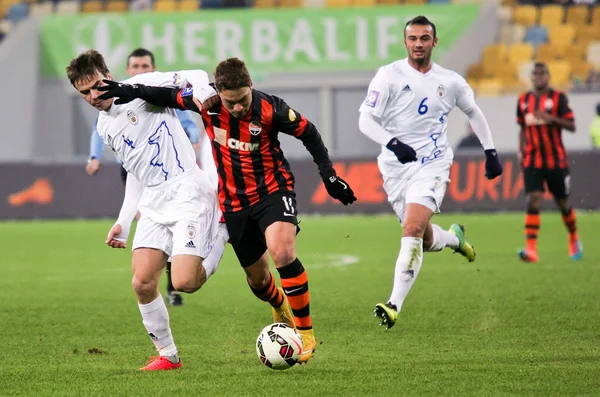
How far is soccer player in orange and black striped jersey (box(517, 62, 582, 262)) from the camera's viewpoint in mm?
12953

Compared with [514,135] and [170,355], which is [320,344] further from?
[514,135]

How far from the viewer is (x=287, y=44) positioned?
81.6 ft

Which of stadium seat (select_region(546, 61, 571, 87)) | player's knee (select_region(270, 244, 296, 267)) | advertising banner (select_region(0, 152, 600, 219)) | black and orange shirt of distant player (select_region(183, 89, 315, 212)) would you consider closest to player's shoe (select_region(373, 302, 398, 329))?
player's knee (select_region(270, 244, 296, 267))

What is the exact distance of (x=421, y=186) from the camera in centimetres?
834

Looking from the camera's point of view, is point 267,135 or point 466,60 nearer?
point 267,135

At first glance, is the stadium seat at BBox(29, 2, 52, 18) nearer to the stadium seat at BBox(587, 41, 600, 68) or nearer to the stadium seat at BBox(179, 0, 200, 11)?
the stadium seat at BBox(179, 0, 200, 11)

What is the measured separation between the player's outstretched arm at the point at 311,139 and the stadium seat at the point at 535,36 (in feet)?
64.2

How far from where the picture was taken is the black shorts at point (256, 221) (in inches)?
268

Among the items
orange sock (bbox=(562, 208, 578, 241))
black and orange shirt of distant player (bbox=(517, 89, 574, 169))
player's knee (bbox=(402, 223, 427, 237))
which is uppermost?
player's knee (bbox=(402, 223, 427, 237))

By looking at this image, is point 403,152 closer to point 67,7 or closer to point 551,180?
point 551,180

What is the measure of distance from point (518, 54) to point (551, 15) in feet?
5.90

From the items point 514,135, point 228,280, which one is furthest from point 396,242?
point 514,135

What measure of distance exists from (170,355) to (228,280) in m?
5.30

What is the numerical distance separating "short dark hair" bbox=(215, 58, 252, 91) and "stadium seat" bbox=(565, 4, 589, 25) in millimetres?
20463
